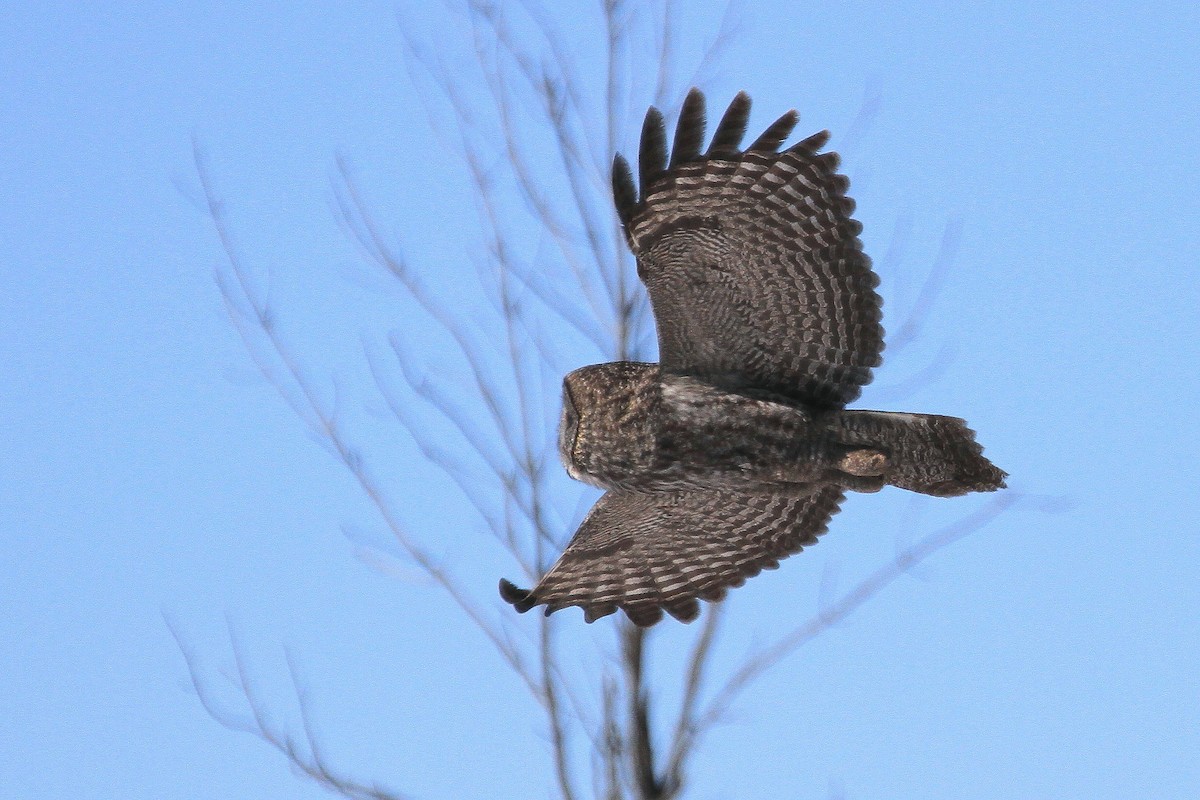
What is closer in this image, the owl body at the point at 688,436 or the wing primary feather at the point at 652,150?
the wing primary feather at the point at 652,150

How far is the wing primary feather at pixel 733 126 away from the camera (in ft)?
20.4

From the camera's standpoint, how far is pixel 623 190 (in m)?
6.41

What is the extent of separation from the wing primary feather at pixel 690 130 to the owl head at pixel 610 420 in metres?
1.07

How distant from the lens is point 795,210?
6348 mm

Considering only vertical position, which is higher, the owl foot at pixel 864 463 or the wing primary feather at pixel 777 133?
the wing primary feather at pixel 777 133

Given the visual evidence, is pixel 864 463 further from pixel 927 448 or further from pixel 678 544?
pixel 678 544

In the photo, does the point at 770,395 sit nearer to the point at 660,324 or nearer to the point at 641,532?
the point at 660,324

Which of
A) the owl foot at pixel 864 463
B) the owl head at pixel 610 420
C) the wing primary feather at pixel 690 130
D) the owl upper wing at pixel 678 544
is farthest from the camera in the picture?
the owl upper wing at pixel 678 544

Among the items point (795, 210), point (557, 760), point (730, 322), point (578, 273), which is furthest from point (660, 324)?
point (557, 760)

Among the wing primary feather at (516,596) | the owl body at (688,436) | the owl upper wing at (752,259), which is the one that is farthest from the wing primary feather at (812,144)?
the wing primary feather at (516,596)

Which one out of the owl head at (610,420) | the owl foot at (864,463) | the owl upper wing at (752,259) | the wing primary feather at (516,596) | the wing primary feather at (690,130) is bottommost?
the wing primary feather at (516,596)

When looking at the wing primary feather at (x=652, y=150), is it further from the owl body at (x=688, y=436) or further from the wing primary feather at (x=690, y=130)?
the owl body at (x=688, y=436)

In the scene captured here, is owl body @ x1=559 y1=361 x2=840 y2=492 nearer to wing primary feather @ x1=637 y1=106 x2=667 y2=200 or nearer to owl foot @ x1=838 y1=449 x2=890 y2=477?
owl foot @ x1=838 y1=449 x2=890 y2=477

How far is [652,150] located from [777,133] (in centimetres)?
52
